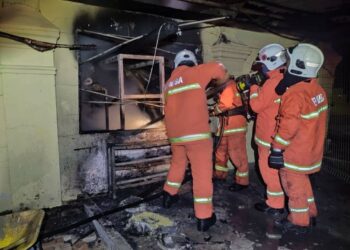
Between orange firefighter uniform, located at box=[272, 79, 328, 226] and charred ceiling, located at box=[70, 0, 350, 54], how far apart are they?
6.48 feet

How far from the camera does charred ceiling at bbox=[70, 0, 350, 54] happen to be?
4602mm

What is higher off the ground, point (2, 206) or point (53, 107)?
point (53, 107)

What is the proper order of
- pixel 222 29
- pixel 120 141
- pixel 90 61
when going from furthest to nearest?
pixel 222 29 < pixel 120 141 < pixel 90 61

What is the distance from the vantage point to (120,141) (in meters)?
4.97

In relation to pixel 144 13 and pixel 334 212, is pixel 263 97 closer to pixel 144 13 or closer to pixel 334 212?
pixel 334 212

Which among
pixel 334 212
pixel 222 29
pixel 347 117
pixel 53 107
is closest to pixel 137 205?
pixel 53 107

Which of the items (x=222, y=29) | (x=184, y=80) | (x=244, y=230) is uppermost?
(x=222, y=29)

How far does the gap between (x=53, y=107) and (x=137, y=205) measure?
1.83 m

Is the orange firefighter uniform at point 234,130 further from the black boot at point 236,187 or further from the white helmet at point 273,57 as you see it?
the white helmet at point 273,57

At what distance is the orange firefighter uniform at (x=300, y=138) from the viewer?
3.43 meters

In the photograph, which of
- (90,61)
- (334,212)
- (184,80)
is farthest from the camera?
(90,61)

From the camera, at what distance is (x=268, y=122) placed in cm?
406

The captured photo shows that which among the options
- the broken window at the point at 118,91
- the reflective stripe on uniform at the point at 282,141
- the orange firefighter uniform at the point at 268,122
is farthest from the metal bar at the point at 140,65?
the reflective stripe on uniform at the point at 282,141

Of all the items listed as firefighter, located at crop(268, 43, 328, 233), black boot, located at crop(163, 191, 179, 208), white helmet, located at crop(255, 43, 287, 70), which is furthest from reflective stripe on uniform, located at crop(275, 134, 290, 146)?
black boot, located at crop(163, 191, 179, 208)
